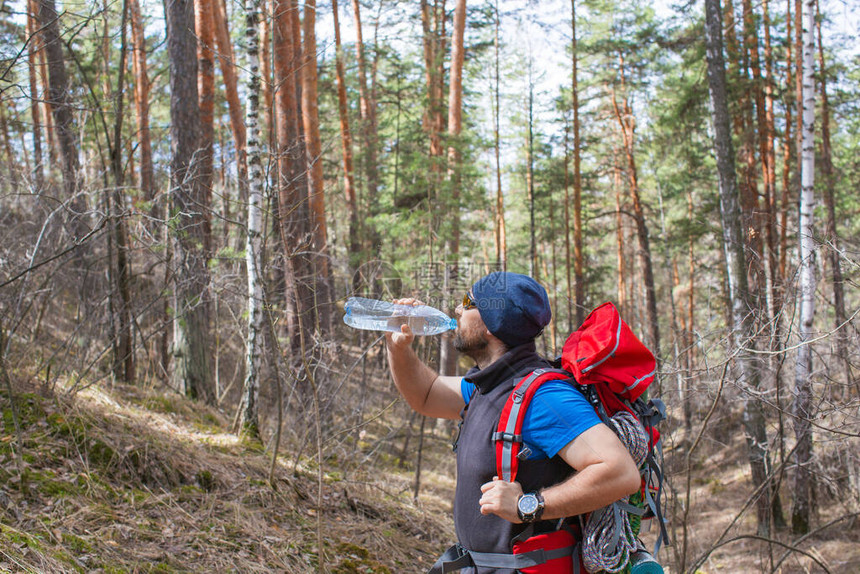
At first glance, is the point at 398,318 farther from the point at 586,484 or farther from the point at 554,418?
the point at 586,484

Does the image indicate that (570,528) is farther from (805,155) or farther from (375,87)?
(375,87)

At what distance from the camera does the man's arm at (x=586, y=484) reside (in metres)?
1.90

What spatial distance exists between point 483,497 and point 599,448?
0.39 meters

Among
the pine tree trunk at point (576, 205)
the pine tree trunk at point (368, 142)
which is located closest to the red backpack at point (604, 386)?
the pine tree trunk at point (368, 142)

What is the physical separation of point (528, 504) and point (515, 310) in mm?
674

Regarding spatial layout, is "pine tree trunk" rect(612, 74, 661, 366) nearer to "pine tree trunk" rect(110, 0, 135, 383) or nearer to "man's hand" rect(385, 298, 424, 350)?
"pine tree trunk" rect(110, 0, 135, 383)

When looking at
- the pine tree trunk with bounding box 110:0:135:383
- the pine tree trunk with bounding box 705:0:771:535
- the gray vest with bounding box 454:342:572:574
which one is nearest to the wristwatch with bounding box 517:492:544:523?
the gray vest with bounding box 454:342:572:574

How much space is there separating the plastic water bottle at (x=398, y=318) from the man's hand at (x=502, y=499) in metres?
0.83

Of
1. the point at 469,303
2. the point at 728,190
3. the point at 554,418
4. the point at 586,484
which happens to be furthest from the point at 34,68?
the point at 728,190

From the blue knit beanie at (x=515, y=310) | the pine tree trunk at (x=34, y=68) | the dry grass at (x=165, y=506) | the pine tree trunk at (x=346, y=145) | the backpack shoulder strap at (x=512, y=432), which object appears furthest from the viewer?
the pine tree trunk at (x=346, y=145)

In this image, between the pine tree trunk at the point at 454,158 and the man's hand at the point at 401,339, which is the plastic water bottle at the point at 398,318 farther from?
the pine tree trunk at the point at 454,158

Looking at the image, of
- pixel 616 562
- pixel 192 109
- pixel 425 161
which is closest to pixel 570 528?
pixel 616 562

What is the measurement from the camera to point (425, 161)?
40.5 feet

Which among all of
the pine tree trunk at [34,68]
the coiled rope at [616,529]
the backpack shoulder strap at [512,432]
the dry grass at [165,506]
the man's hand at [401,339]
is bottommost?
the dry grass at [165,506]
